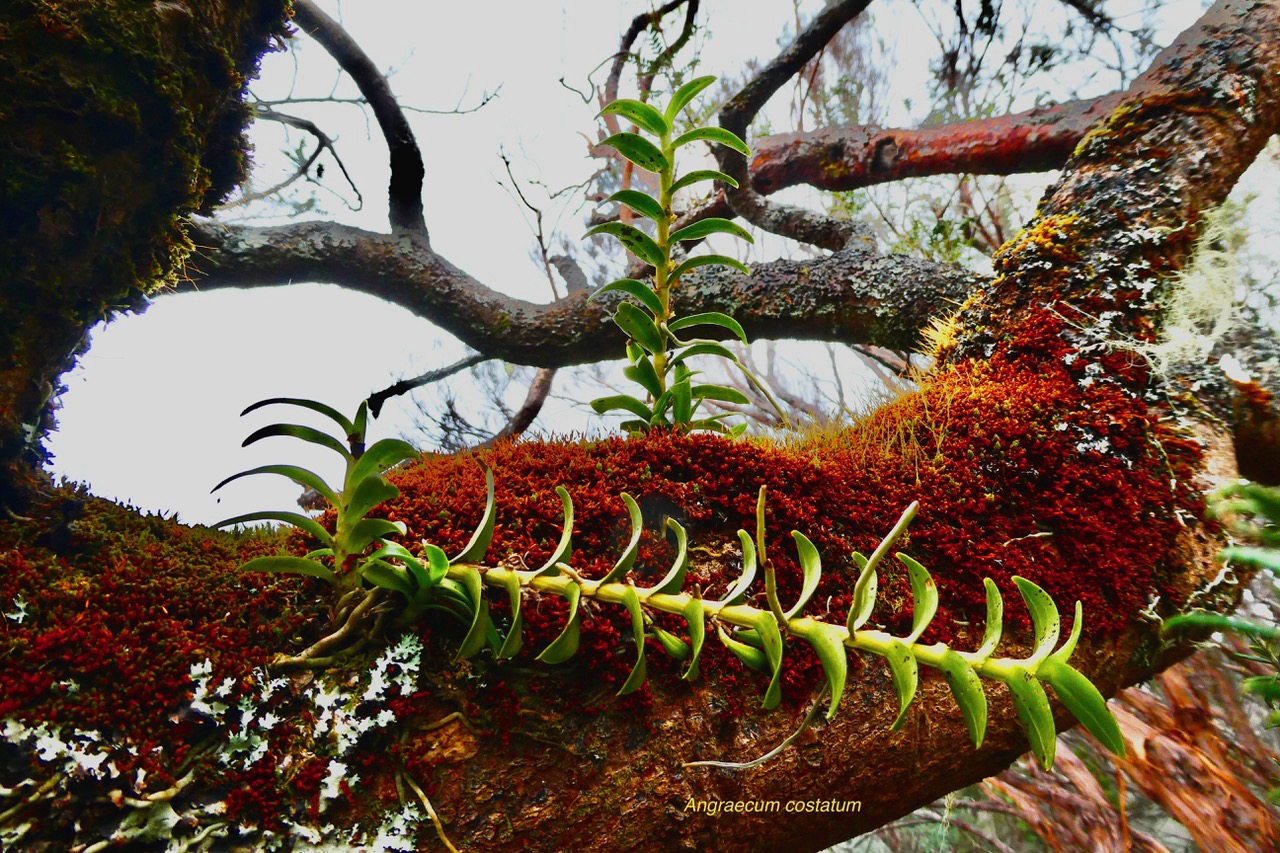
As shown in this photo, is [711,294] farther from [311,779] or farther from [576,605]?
[311,779]

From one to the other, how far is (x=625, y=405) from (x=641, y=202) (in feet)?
1.36

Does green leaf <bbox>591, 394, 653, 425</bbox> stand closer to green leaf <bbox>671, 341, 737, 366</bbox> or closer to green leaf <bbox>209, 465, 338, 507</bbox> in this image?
green leaf <bbox>671, 341, 737, 366</bbox>

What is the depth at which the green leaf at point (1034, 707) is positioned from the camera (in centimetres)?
74

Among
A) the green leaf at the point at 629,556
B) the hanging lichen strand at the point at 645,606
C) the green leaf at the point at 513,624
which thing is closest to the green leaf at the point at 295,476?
the hanging lichen strand at the point at 645,606

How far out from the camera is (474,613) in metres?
0.81

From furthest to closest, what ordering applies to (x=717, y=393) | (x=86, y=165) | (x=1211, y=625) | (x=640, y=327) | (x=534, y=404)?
(x=534, y=404) → (x=717, y=393) → (x=640, y=327) → (x=1211, y=625) → (x=86, y=165)

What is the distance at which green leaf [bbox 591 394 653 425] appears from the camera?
1.38 metres

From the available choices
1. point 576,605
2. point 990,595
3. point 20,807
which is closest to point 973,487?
point 990,595

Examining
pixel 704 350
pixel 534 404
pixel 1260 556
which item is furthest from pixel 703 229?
pixel 534 404

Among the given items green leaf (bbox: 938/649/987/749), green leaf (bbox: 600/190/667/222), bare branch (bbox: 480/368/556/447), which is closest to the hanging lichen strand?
green leaf (bbox: 938/649/987/749)

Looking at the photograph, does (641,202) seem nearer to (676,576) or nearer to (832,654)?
(676,576)

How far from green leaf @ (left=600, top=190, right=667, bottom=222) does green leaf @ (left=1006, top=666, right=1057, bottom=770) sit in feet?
Result: 2.97

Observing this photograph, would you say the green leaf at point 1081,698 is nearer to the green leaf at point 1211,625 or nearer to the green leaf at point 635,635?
the green leaf at point 635,635

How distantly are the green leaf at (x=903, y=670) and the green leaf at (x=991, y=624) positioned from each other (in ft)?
0.25
